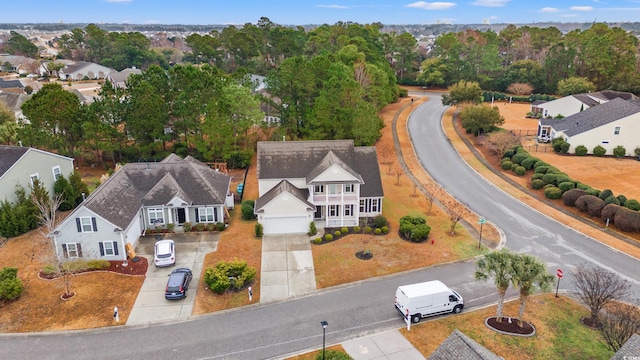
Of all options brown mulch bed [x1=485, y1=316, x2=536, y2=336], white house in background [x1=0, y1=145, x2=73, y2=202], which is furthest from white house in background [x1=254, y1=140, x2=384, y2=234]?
white house in background [x1=0, y1=145, x2=73, y2=202]

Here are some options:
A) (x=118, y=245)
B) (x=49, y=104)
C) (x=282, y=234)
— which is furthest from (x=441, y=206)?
(x=49, y=104)

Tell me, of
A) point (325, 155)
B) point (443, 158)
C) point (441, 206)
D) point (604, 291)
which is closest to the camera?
point (604, 291)

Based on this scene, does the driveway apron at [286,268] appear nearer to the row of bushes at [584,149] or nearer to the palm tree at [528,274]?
the palm tree at [528,274]

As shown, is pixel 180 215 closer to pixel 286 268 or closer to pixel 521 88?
pixel 286 268

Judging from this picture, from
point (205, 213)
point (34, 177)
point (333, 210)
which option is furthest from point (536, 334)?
point (34, 177)

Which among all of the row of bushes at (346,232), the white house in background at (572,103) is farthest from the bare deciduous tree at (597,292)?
the white house in background at (572,103)

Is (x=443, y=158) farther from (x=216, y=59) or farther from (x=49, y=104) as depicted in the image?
(x=216, y=59)

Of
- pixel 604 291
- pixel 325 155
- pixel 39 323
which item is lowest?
pixel 39 323
